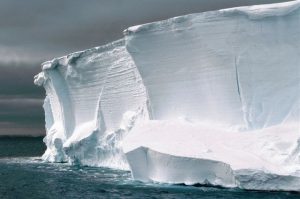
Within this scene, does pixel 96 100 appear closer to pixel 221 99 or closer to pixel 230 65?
pixel 221 99

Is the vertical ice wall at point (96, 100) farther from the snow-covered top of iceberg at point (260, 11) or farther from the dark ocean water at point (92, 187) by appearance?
the snow-covered top of iceberg at point (260, 11)

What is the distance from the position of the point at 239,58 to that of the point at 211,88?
139cm

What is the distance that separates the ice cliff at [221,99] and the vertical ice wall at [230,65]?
0.03m

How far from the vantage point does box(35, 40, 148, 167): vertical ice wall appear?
2088 cm

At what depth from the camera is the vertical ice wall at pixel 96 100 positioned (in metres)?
20.9

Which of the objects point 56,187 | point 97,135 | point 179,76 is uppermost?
point 179,76

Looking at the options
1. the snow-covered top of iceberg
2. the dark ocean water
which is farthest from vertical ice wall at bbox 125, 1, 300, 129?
the dark ocean water

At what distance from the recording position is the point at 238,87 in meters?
16.1

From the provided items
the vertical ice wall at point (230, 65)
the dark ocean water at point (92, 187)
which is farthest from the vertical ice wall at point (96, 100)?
the vertical ice wall at point (230, 65)

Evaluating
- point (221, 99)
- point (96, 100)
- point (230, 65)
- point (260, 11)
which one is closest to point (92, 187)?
point (221, 99)

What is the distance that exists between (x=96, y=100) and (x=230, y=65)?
8.59 metres

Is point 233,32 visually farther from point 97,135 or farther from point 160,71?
point 97,135

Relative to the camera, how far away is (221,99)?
16.4m

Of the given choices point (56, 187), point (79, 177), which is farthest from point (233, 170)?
point (79, 177)
